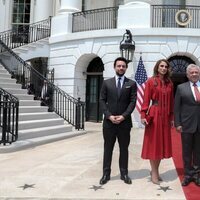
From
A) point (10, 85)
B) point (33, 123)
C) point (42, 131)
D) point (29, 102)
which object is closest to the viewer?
point (42, 131)

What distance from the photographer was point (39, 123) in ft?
41.1

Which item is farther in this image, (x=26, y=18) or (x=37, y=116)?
(x=26, y=18)

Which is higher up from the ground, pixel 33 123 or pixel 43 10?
pixel 43 10

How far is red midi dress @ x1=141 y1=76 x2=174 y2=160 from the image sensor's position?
6.52m

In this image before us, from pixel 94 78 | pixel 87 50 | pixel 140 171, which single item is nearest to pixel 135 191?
pixel 140 171

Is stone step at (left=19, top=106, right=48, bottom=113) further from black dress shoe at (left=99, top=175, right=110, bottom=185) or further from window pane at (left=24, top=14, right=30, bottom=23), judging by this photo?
window pane at (left=24, top=14, right=30, bottom=23)

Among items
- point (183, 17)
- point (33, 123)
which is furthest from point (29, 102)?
point (183, 17)

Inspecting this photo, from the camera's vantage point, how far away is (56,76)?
21.1 metres

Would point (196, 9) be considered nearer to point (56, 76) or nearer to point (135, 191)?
point (56, 76)

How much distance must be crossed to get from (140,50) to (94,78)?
160 inches

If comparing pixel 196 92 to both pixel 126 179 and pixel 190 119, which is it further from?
pixel 126 179

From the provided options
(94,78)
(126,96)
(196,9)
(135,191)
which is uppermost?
(196,9)

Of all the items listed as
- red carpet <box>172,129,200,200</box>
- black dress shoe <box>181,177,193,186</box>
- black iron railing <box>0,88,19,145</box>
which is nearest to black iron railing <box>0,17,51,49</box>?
black iron railing <box>0,88,19,145</box>

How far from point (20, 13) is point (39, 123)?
597 inches
